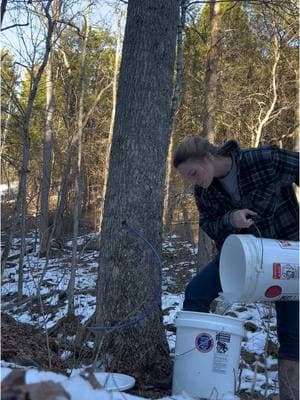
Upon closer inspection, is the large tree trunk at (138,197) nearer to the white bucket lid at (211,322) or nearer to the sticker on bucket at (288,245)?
the white bucket lid at (211,322)

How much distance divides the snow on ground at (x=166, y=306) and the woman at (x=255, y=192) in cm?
16

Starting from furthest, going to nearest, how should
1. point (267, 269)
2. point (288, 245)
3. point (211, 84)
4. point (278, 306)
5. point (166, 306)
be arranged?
1. point (211, 84)
2. point (166, 306)
3. point (278, 306)
4. point (288, 245)
5. point (267, 269)

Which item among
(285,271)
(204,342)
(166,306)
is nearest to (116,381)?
(204,342)

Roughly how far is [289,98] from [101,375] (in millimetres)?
13209

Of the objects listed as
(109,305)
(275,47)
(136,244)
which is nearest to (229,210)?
(136,244)

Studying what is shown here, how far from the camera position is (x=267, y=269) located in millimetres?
2703

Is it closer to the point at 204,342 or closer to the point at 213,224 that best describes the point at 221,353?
the point at 204,342

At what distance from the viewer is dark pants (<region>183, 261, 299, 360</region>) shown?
2941 millimetres

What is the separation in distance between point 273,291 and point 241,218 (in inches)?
16.0

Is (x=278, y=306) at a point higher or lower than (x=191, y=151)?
lower

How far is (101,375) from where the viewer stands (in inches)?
105

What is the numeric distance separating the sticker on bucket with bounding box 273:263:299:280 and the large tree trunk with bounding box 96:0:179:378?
3.10 ft

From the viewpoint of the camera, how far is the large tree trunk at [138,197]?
3367 mm

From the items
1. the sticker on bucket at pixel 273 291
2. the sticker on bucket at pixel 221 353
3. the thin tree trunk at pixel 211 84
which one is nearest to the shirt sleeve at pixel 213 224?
the sticker on bucket at pixel 273 291
